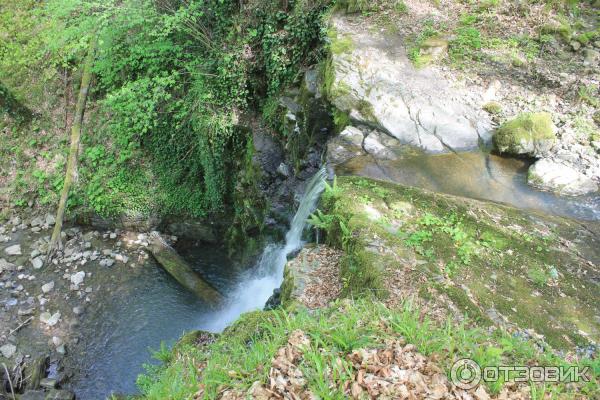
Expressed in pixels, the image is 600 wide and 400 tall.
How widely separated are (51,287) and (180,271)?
2.45m

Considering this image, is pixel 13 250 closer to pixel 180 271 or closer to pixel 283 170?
pixel 180 271

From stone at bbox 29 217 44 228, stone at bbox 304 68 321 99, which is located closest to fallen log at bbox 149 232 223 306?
stone at bbox 29 217 44 228

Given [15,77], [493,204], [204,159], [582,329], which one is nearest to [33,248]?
[204,159]

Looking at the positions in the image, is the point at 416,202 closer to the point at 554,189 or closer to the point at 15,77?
the point at 554,189

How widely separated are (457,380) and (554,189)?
4.69 m

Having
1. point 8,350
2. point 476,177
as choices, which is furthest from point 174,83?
point 476,177

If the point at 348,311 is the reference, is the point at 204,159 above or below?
below

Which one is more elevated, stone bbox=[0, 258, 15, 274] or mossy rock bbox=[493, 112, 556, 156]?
mossy rock bbox=[493, 112, 556, 156]

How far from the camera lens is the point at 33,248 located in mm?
8648

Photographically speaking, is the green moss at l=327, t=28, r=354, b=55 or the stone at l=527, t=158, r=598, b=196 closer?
the stone at l=527, t=158, r=598, b=196

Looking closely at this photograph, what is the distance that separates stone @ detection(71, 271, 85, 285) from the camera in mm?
8023

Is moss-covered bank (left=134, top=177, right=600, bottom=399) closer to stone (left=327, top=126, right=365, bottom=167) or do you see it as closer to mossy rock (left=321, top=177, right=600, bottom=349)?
mossy rock (left=321, top=177, right=600, bottom=349)

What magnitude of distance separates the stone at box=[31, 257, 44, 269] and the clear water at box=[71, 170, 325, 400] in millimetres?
1610

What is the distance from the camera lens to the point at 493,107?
6.86 metres
